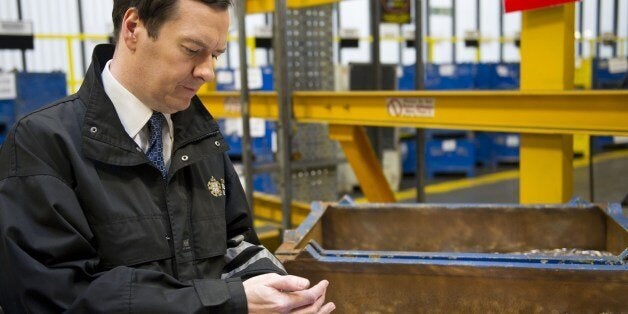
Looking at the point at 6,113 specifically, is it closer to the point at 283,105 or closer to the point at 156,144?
the point at 283,105

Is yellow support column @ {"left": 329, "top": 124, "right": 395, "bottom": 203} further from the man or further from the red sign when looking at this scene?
the man

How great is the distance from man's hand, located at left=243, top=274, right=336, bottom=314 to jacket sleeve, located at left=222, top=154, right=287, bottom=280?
0.23m

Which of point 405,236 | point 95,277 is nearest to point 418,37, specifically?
point 405,236

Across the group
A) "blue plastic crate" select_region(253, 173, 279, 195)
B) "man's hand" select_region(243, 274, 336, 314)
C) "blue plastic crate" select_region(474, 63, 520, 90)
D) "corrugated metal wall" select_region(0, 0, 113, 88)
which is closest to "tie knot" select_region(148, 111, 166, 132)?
"man's hand" select_region(243, 274, 336, 314)

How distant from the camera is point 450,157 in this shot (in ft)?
29.7

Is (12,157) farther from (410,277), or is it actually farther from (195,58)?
(410,277)

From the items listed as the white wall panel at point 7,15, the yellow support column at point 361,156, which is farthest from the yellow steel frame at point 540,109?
the white wall panel at point 7,15

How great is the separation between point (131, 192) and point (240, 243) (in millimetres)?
466

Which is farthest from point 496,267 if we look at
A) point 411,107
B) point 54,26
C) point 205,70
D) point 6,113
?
point 54,26

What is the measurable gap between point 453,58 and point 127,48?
15128mm

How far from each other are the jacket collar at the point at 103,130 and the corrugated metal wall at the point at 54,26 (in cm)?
802

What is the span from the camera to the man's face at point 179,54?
1.43 meters

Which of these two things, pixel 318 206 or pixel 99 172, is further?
pixel 318 206

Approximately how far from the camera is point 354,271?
6.88 feet
